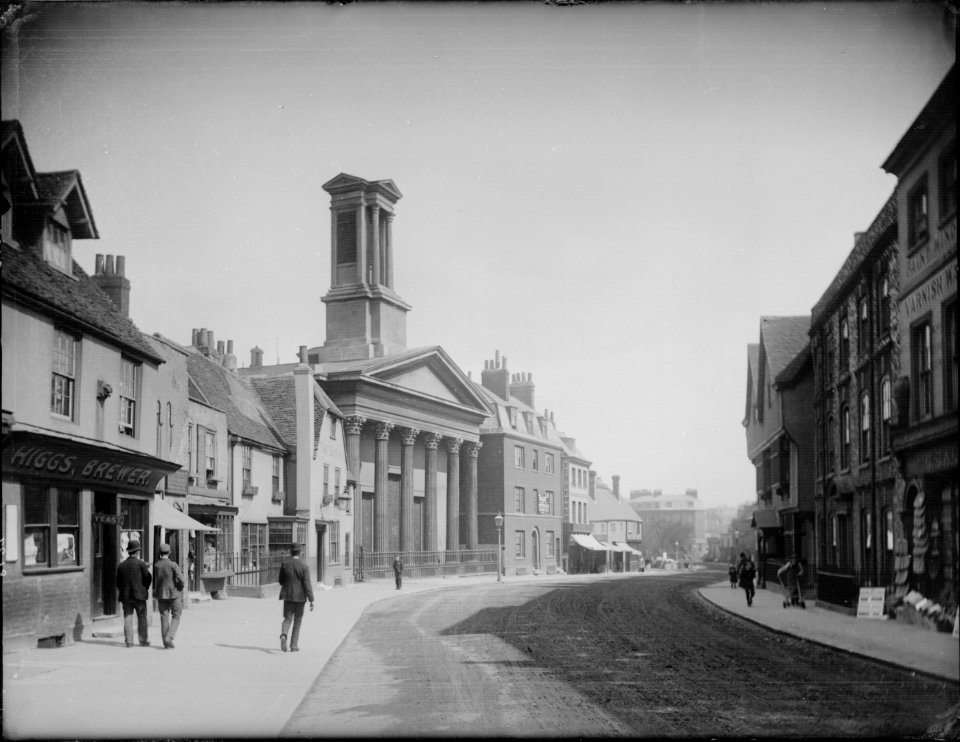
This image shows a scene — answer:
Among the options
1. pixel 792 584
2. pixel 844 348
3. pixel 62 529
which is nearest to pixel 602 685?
pixel 62 529

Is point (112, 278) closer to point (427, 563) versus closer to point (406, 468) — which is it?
point (427, 563)

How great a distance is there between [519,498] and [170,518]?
10.8m

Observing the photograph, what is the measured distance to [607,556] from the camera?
5319 cm

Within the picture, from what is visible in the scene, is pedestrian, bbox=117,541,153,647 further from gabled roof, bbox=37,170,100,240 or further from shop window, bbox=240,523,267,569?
shop window, bbox=240,523,267,569

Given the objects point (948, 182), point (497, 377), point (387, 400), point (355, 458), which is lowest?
point (355, 458)

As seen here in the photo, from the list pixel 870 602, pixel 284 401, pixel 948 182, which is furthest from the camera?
pixel 284 401

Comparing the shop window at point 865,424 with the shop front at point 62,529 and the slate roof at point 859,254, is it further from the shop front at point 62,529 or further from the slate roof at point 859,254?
the shop front at point 62,529

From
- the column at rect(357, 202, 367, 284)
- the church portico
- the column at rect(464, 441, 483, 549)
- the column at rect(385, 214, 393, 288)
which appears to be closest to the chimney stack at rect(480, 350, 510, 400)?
the church portico

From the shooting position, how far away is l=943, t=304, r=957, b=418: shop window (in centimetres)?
1123

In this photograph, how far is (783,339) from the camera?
15.7m

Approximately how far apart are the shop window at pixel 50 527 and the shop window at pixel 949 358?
38.8 feet

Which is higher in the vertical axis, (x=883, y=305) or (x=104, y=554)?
(x=883, y=305)

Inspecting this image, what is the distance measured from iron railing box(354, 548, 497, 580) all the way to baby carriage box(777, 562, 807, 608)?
11755mm

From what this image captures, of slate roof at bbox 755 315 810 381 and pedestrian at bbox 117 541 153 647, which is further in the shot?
pedestrian at bbox 117 541 153 647
